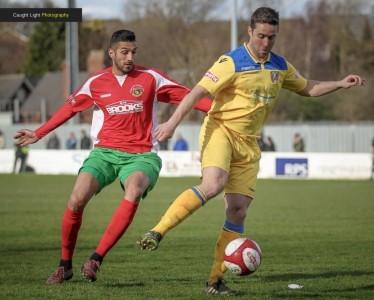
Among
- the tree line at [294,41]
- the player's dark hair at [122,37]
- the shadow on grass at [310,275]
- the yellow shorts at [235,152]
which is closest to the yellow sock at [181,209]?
the yellow shorts at [235,152]

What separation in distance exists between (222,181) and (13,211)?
509 inches

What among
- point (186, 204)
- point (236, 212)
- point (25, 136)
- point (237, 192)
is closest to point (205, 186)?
point (186, 204)

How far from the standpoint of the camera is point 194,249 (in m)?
12.9

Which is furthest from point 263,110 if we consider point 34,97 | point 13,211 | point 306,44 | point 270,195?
point 34,97

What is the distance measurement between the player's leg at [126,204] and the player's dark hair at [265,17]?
173cm

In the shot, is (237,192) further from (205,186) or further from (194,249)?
(194,249)

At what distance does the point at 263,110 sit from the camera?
27.9 feet

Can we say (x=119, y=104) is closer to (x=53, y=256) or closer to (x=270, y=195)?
(x=53, y=256)

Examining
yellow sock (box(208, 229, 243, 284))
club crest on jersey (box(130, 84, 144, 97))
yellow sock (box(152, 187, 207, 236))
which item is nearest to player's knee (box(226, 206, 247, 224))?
yellow sock (box(208, 229, 243, 284))

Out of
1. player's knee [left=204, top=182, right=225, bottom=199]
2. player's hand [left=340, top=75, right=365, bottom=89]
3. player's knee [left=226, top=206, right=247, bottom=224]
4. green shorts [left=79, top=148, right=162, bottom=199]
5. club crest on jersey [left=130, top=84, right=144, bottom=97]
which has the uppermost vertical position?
player's hand [left=340, top=75, right=365, bottom=89]

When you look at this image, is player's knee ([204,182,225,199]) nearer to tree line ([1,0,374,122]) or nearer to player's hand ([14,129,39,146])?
player's hand ([14,129,39,146])

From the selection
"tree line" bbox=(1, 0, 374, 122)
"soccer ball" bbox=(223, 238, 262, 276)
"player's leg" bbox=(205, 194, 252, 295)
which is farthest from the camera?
"tree line" bbox=(1, 0, 374, 122)

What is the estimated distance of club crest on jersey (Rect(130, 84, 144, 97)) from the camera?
29.5 feet

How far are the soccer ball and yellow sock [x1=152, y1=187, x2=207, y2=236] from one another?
22.3 inches
